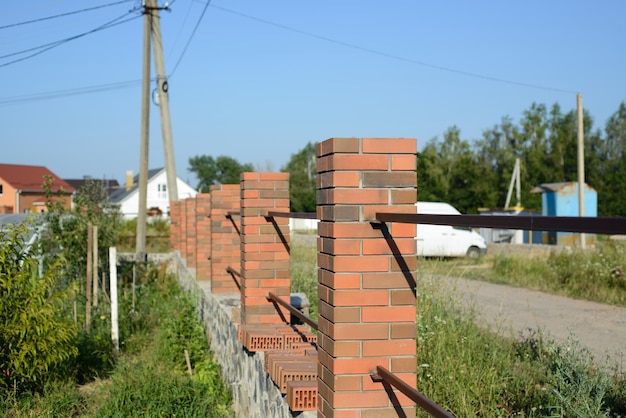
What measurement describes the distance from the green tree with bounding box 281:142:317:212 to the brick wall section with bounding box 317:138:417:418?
32.4m

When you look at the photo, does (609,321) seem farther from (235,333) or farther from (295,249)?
(295,249)

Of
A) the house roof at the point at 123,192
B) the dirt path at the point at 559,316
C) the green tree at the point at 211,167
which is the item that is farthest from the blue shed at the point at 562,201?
the green tree at the point at 211,167

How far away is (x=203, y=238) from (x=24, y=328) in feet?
16.4

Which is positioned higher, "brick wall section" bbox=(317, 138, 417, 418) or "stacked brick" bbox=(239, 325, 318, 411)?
"brick wall section" bbox=(317, 138, 417, 418)

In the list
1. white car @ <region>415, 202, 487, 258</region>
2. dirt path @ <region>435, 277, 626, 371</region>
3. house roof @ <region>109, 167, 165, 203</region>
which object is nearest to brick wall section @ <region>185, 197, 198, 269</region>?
dirt path @ <region>435, 277, 626, 371</region>

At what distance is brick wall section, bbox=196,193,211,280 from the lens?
1137cm

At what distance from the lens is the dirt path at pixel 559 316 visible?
8062mm

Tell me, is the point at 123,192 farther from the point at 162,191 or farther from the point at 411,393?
the point at 411,393

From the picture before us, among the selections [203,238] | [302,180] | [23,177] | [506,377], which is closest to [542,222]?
[506,377]

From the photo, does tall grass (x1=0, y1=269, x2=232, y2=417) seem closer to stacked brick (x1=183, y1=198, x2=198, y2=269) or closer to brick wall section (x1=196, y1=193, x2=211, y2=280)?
brick wall section (x1=196, y1=193, x2=211, y2=280)

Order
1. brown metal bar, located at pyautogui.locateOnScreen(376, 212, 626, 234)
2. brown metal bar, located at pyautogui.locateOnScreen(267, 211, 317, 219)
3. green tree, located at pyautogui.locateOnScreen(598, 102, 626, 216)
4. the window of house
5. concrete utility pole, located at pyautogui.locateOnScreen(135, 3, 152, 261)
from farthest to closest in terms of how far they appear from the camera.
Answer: the window of house → green tree, located at pyautogui.locateOnScreen(598, 102, 626, 216) → concrete utility pole, located at pyautogui.locateOnScreen(135, 3, 152, 261) → brown metal bar, located at pyautogui.locateOnScreen(267, 211, 317, 219) → brown metal bar, located at pyautogui.locateOnScreen(376, 212, 626, 234)

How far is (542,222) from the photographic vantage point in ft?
6.36

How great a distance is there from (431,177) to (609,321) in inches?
1724

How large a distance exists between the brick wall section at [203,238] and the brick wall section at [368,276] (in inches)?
316
